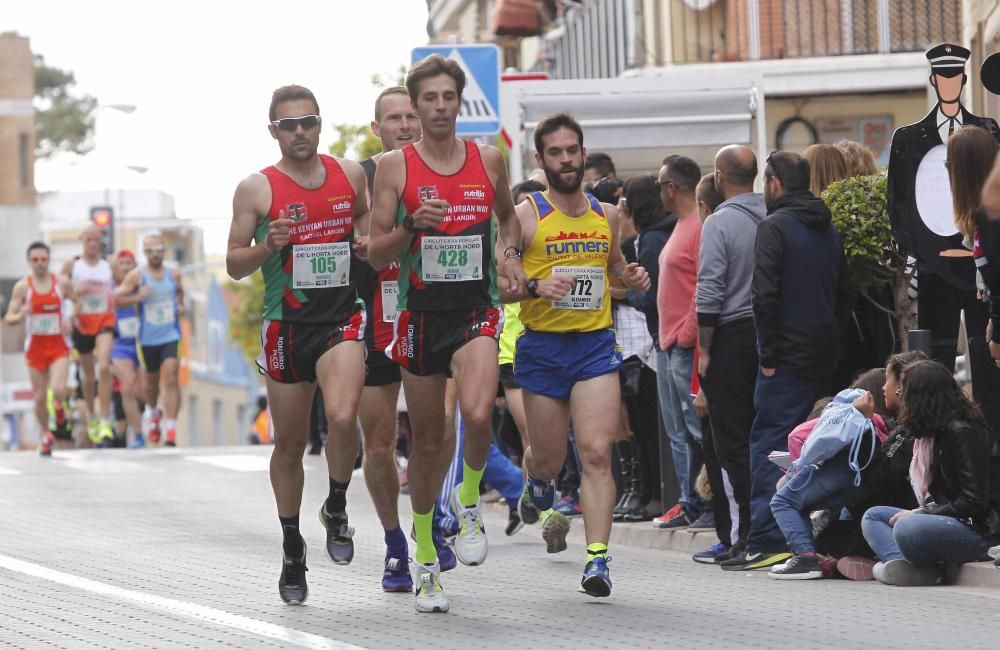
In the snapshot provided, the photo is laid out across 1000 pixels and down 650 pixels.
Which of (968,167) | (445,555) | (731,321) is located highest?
(968,167)

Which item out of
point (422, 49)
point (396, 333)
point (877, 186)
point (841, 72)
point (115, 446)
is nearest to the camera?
point (396, 333)

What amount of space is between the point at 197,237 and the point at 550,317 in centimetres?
9700

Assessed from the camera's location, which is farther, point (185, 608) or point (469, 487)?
point (469, 487)

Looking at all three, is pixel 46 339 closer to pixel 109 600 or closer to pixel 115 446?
pixel 115 446

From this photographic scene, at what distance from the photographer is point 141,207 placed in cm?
9462

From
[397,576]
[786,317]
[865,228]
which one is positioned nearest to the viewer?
[397,576]

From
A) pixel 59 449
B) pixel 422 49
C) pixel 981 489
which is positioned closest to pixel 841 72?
pixel 422 49

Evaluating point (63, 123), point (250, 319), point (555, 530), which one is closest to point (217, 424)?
point (63, 123)

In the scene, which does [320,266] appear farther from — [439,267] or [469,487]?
[469,487]

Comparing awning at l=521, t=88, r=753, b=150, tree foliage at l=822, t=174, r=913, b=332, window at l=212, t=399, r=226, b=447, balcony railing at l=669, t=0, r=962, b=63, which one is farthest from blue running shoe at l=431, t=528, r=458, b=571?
window at l=212, t=399, r=226, b=447

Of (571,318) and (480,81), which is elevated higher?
(480,81)

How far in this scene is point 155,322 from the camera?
2286 cm

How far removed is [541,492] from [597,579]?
1472mm

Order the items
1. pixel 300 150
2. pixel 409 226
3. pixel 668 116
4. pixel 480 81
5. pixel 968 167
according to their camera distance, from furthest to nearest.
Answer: pixel 480 81
pixel 668 116
pixel 968 167
pixel 300 150
pixel 409 226
